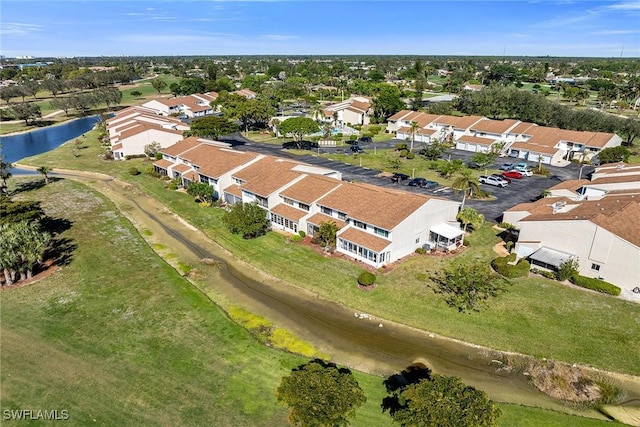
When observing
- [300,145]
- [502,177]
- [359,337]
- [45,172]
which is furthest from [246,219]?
[300,145]

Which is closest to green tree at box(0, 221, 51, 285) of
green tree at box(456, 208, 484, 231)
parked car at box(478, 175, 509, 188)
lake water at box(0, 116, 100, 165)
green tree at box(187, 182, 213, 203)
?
green tree at box(187, 182, 213, 203)

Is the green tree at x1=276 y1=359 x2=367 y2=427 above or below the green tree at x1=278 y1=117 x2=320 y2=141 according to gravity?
below

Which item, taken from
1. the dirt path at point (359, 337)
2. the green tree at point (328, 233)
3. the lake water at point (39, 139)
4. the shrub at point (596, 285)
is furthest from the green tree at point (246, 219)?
the lake water at point (39, 139)

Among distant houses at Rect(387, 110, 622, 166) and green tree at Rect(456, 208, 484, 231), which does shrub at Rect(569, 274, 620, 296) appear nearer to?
green tree at Rect(456, 208, 484, 231)

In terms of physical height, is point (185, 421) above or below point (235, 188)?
below

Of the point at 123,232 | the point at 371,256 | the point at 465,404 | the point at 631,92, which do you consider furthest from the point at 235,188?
the point at 631,92

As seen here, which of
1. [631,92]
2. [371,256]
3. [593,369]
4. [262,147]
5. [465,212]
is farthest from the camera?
[631,92]

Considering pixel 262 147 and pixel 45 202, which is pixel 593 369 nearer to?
pixel 45 202
